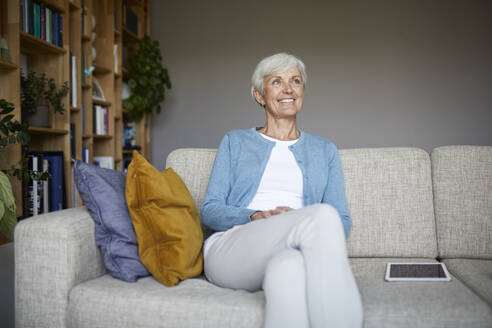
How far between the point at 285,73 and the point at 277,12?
8.22 feet

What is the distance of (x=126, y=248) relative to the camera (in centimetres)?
128

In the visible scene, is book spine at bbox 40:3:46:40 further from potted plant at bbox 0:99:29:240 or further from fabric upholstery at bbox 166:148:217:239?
fabric upholstery at bbox 166:148:217:239

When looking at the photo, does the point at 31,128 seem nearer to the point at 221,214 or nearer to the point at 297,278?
the point at 221,214

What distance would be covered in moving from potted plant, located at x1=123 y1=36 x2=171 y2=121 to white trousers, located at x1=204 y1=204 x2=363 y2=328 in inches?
110

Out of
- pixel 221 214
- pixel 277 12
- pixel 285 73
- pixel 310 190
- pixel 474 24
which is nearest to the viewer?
pixel 221 214

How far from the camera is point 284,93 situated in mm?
1691

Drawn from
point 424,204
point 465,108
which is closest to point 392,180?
point 424,204

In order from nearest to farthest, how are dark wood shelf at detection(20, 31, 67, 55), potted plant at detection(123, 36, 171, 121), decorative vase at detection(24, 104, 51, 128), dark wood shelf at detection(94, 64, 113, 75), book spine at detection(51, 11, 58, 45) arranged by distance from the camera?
dark wood shelf at detection(20, 31, 67, 55) → decorative vase at detection(24, 104, 51, 128) → book spine at detection(51, 11, 58, 45) → dark wood shelf at detection(94, 64, 113, 75) → potted plant at detection(123, 36, 171, 121)

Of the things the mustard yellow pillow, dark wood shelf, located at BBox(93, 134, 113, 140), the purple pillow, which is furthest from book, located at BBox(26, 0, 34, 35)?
the mustard yellow pillow

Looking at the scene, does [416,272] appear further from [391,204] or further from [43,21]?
[43,21]

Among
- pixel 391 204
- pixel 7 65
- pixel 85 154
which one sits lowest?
pixel 391 204

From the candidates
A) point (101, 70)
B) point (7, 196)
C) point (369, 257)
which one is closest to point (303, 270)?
point (369, 257)

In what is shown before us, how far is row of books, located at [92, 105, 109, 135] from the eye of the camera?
3.20m

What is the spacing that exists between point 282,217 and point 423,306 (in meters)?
0.43
